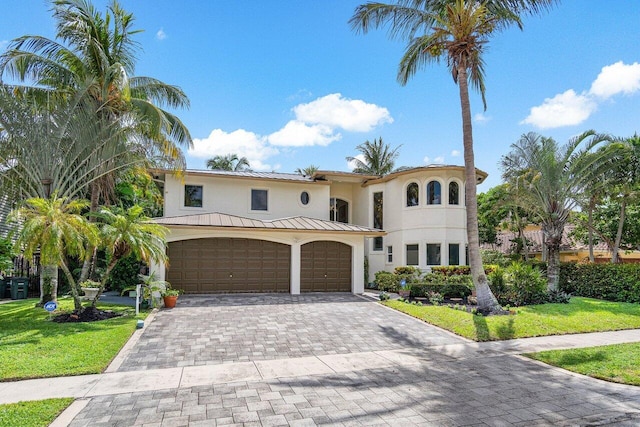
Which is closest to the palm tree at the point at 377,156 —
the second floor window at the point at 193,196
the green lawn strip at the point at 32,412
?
the second floor window at the point at 193,196

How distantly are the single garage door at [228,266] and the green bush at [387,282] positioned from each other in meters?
5.00

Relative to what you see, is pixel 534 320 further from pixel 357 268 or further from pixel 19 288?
pixel 19 288

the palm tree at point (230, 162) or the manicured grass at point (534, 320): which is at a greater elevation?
the palm tree at point (230, 162)

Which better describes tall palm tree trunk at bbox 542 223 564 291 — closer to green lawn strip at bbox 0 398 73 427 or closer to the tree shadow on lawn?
the tree shadow on lawn

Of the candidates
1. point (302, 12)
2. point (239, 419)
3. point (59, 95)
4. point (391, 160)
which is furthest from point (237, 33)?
point (391, 160)

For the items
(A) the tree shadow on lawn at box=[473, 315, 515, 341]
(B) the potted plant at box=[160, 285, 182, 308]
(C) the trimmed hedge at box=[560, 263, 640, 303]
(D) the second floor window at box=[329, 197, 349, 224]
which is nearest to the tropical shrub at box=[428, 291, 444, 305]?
(A) the tree shadow on lawn at box=[473, 315, 515, 341]

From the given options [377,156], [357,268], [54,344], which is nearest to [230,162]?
[377,156]

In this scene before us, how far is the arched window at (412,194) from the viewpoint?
21.8 m

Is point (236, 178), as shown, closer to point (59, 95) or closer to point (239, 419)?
point (59, 95)

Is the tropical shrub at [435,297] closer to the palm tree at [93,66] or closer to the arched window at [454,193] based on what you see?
the arched window at [454,193]

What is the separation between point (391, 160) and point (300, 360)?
3361 cm

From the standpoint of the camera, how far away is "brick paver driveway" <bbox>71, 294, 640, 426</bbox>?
5430 mm

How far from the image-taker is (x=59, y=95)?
13.9 m

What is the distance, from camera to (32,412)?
5.40 m
